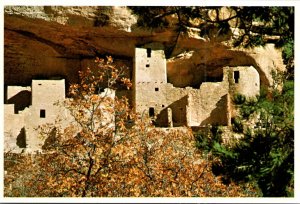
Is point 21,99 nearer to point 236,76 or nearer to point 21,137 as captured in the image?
point 21,137

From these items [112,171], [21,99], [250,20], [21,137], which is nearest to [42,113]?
[21,137]

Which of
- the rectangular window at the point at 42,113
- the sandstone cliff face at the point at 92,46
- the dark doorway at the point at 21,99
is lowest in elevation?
the rectangular window at the point at 42,113

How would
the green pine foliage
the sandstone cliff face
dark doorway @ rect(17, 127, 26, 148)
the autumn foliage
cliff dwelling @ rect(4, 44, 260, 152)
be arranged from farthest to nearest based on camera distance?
Answer: cliff dwelling @ rect(4, 44, 260, 152) → the sandstone cliff face → dark doorway @ rect(17, 127, 26, 148) → the autumn foliage → the green pine foliage

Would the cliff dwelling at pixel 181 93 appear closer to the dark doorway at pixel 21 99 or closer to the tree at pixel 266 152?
the dark doorway at pixel 21 99

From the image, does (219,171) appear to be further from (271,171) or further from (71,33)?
(71,33)

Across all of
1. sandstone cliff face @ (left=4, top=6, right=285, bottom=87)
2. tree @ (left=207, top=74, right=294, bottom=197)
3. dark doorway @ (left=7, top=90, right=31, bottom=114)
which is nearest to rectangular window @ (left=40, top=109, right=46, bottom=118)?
dark doorway @ (left=7, top=90, right=31, bottom=114)

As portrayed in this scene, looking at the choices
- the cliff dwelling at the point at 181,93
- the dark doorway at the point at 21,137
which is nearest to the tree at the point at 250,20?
the dark doorway at the point at 21,137

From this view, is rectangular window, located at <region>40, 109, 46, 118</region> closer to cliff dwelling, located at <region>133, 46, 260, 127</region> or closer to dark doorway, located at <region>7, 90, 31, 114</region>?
dark doorway, located at <region>7, 90, 31, 114</region>

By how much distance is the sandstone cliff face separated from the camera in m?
11.2

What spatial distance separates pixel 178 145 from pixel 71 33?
390 cm

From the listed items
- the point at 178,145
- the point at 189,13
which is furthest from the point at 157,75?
the point at 189,13

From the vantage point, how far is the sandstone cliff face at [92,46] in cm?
1116

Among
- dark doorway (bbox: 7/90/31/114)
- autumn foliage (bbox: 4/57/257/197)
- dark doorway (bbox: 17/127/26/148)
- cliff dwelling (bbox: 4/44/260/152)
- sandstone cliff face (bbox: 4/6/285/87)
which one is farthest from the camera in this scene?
cliff dwelling (bbox: 4/44/260/152)
